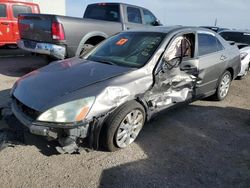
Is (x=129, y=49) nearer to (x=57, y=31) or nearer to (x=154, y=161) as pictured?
(x=154, y=161)

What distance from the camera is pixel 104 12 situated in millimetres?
8461

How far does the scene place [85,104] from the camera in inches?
116

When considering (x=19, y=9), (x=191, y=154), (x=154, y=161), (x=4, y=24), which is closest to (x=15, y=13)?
(x=19, y=9)

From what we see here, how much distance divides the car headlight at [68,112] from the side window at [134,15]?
230 inches

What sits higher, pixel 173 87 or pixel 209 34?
pixel 209 34

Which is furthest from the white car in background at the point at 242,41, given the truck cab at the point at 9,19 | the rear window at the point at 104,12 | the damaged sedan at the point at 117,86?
the truck cab at the point at 9,19

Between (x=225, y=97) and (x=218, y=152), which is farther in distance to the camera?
(x=225, y=97)

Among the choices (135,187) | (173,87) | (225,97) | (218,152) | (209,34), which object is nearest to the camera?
(135,187)

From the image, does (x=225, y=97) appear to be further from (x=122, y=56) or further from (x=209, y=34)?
(x=122, y=56)

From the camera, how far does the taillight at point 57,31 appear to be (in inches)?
239

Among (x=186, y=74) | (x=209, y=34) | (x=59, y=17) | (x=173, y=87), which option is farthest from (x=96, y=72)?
(x=59, y=17)

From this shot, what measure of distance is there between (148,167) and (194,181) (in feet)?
1.77

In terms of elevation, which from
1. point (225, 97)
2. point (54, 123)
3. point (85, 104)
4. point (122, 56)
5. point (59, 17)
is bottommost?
point (225, 97)

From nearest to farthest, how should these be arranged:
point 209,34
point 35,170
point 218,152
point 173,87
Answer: point 35,170 < point 218,152 < point 173,87 < point 209,34
